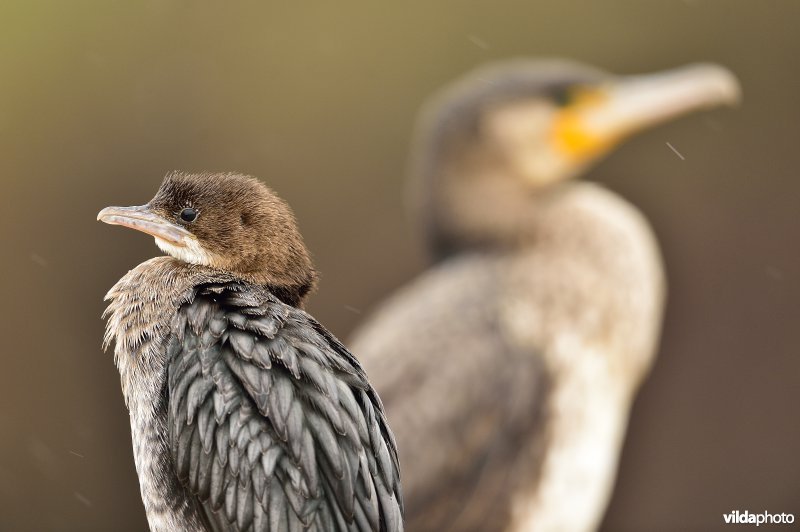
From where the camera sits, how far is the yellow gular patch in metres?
3.12

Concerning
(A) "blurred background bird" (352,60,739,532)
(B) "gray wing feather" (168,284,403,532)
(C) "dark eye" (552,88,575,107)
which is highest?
(B) "gray wing feather" (168,284,403,532)

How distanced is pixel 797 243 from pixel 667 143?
573 millimetres

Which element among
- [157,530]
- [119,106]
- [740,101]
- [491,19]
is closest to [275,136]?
[119,106]

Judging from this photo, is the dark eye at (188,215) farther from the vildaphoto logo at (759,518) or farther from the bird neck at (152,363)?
the vildaphoto logo at (759,518)

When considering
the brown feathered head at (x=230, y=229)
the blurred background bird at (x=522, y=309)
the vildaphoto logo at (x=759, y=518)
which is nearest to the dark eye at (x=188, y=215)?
the brown feathered head at (x=230, y=229)

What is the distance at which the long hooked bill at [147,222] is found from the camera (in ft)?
4.48

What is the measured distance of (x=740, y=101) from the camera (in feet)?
13.4

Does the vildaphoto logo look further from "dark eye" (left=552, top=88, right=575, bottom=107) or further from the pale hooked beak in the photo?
"dark eye" (left=552, top=88, right=575, bottom=107)

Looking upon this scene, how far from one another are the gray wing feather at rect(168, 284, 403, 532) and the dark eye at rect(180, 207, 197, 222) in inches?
4.9

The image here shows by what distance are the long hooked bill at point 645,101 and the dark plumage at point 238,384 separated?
188 cm

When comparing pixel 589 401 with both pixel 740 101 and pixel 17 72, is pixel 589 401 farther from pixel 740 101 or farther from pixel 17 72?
pixel 17 72

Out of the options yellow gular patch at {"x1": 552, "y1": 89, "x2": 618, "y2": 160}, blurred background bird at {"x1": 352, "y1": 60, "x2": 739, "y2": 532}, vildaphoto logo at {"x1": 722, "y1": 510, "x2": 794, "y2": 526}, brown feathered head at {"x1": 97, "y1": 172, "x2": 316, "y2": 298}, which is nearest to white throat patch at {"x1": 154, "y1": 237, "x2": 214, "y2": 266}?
brown feathered head at {"x1": 97, "y1": 172, "x2": 316, "y2": 298}

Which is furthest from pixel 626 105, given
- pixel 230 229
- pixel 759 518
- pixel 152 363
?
pixel 152 363

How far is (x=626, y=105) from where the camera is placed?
124 inches
